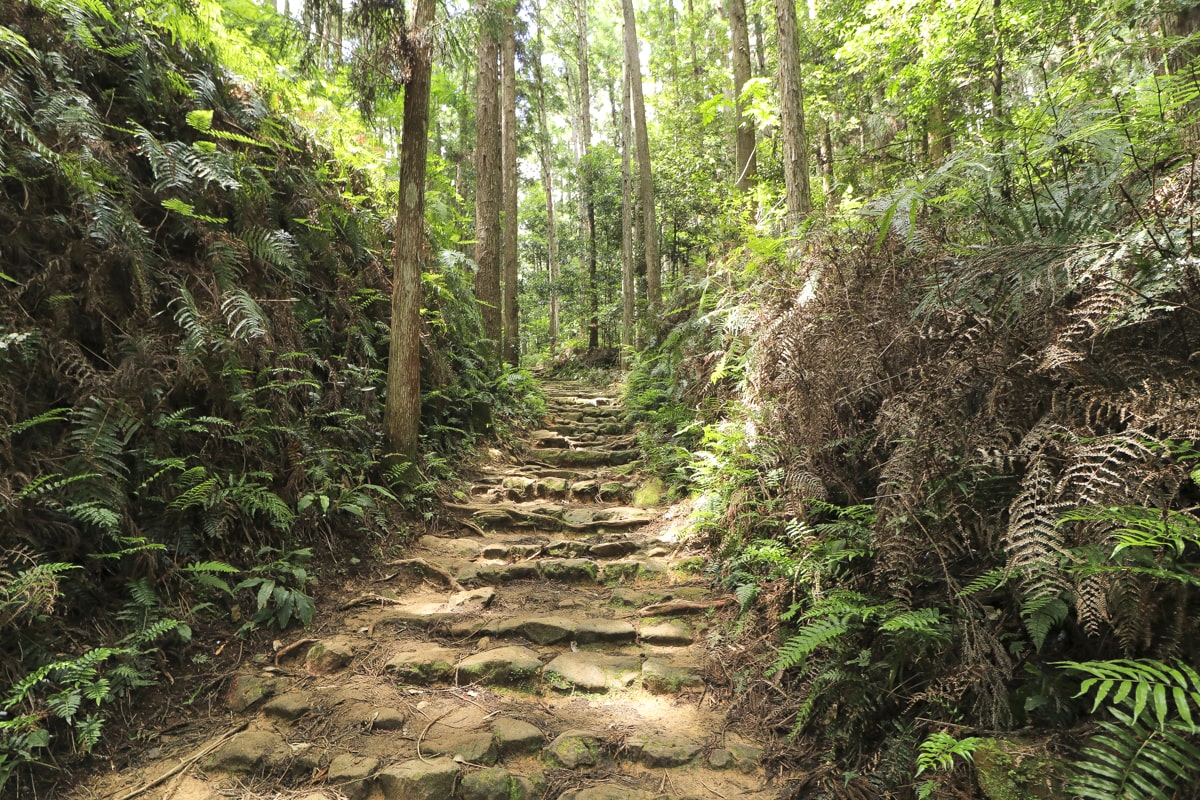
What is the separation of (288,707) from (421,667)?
75 centimetres

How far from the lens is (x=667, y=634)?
394 centimetres

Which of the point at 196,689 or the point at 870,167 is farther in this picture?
the point at 870,167

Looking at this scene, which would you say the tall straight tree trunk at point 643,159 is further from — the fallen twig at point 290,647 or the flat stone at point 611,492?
the fallen twig at point 290,647

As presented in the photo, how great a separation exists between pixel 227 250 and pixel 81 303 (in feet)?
3.58

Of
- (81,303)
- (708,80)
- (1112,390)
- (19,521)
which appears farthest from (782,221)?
(708,80)

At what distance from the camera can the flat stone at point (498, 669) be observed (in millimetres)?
3543

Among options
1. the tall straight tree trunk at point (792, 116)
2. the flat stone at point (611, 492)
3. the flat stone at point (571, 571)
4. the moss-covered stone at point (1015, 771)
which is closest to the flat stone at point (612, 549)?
the flat stone at point (571, 571)

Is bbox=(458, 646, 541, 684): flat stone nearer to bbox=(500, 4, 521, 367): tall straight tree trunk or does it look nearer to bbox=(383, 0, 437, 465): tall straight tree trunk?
bbox=(383, 0, 437, 465): tall straight tree trunk

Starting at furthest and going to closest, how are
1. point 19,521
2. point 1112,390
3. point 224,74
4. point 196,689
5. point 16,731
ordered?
point 224,74
point 196,689
point 19,521
point 16,731
point 1112,390

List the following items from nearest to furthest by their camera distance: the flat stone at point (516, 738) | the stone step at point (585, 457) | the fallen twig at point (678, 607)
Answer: the flat stone at point (516, 738)
the fallen twig at point (678, 607)
the stone step at point (585, 457)

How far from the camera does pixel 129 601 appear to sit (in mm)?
3223

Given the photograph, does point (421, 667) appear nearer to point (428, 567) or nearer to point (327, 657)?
point (327, 657)

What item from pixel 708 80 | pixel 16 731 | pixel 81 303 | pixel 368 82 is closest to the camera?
pixel 16 731

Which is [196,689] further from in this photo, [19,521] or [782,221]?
[782,221]
